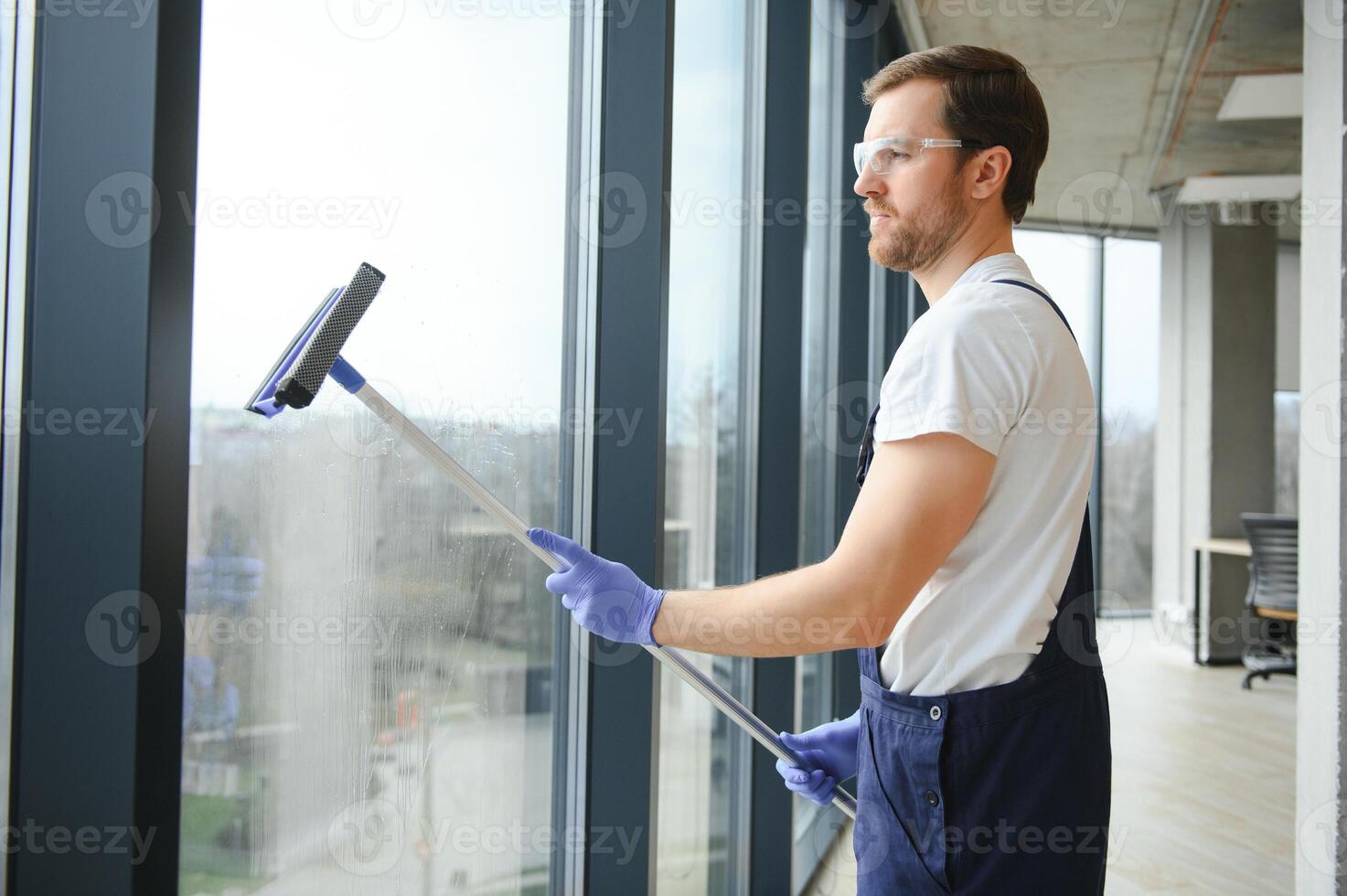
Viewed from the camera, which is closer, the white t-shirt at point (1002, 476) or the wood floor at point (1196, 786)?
the white t-shirt at point (1002, 476)

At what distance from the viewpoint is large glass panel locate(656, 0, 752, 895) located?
2.09 meters

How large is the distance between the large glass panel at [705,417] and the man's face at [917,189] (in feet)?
2.87

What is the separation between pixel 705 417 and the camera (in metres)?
2.27

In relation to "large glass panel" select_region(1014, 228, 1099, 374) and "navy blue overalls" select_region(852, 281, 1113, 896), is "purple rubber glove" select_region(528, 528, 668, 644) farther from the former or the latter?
"large glass panel" select_region(1014, 228, 1099, 374)

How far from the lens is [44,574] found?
86 cm

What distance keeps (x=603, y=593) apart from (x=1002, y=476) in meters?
0.47

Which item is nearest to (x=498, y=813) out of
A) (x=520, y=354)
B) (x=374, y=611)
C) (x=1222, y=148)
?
(x=374, y=611)

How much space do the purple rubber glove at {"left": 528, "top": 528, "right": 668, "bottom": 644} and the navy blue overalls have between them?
0.28 m

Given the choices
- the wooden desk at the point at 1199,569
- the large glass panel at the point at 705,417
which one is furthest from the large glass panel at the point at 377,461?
the wooden desk at the point at 1199,569

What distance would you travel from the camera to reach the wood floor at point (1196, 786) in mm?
2828

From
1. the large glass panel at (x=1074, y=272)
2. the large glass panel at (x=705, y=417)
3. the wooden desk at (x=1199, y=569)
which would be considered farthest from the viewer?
the large glass panel at (x=1074, y=272)

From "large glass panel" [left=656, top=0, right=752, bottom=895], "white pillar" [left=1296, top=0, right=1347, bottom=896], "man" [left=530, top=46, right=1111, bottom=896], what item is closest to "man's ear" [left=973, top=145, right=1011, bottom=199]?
"man" [left=530, top=46, right=1111, bottom=896]

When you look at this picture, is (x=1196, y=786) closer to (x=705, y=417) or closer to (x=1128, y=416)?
(x=705, y=417)

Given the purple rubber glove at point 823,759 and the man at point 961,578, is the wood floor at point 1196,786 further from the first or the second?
the man at point 961,578
